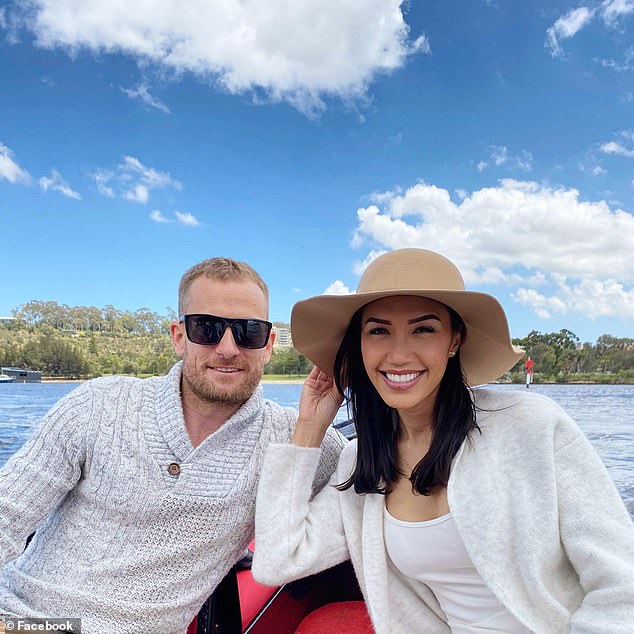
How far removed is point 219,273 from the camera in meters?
1.81

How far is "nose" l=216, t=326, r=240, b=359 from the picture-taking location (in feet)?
5.70

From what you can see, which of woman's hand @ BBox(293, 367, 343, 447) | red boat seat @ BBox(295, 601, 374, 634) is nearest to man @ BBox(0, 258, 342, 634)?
woman's hand @ BBox(293, 367, 343, 447)

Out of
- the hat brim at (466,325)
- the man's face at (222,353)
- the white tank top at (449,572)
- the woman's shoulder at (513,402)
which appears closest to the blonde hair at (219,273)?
the man's face at (222,353)

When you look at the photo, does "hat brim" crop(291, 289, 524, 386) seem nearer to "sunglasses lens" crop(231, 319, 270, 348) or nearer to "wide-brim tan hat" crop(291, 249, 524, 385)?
"wide-brim tan hat" crop(291, 249, 524, 385)

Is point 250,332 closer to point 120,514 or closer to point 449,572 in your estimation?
point 120,514

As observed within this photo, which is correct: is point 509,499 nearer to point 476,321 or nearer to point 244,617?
point 476,321

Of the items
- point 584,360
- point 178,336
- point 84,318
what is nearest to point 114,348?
point 84,318

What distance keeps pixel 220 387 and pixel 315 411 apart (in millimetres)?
297

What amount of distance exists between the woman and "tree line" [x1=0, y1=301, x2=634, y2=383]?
12056 millimetres

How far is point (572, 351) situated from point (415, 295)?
40.1 m

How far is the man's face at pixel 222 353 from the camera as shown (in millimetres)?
1736

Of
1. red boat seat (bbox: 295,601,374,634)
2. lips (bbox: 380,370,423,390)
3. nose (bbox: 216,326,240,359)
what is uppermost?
nose (bbox: 216,326,240,359)

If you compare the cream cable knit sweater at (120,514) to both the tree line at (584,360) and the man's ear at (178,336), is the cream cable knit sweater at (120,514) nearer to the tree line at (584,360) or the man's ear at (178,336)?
the man's ear at (178,336)

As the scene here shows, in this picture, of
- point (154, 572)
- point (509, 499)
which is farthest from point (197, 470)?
point (509, 499)
